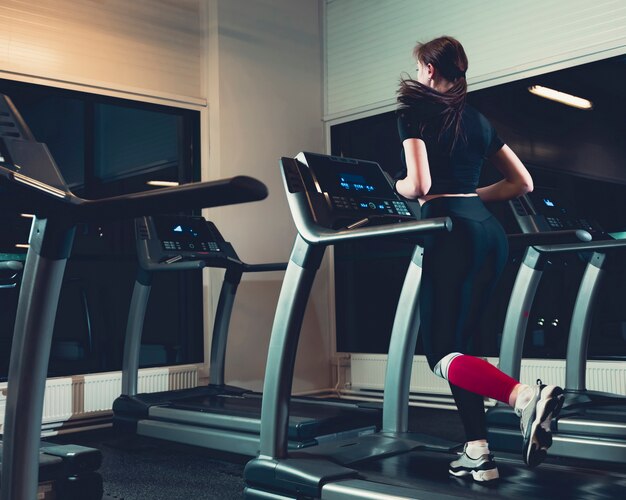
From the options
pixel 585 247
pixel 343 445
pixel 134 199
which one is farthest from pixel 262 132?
pixel 134 199

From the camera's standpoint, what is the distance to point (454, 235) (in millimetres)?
2451

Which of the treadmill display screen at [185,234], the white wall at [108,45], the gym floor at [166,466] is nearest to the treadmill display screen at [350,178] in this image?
the gym floor at [166,466]

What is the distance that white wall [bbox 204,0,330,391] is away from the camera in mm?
5715

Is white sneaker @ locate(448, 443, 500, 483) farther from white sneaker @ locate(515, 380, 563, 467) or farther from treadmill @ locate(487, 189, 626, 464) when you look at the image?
treadmill @ locate(487, 189, 626, 464)

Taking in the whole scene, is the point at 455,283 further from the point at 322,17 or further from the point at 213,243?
the point at 322,17

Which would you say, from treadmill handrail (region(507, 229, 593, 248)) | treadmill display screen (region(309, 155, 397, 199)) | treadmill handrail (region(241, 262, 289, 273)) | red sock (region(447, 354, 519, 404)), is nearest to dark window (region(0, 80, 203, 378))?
treadmill handrail (region(241, 262, 289, 273))

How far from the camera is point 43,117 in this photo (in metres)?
4.96

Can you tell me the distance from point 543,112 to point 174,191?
4344 mm

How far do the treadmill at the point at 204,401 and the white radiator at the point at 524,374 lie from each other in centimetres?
136

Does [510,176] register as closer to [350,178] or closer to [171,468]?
[350,178]

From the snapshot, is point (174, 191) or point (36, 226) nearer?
point (174, 191)

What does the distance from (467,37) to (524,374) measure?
2456 mm

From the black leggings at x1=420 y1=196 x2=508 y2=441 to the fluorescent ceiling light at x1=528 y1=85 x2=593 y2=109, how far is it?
294cm

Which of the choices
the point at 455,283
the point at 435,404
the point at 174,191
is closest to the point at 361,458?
the point at 455,283
